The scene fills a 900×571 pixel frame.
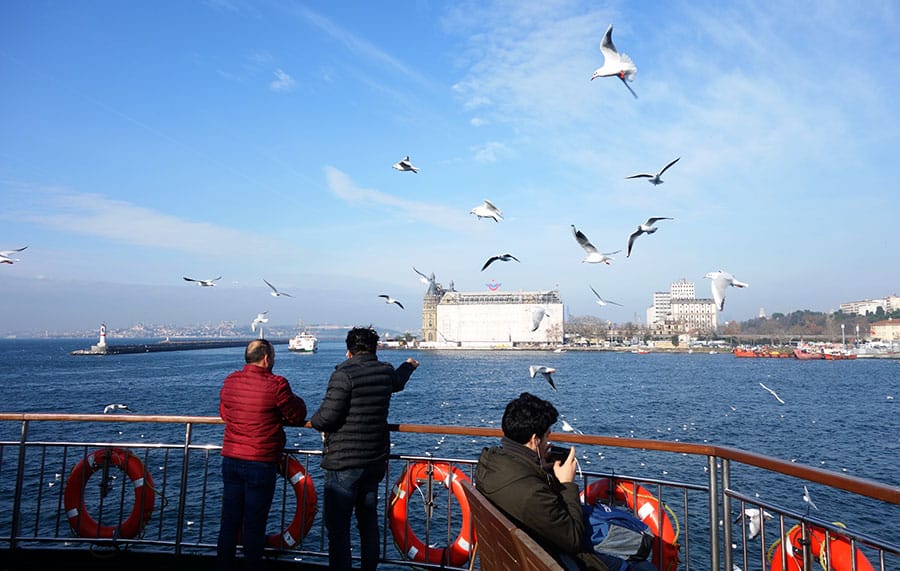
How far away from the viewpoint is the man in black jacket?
11.7 feet

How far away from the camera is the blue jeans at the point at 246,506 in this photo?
3631mm

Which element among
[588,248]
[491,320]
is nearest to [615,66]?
[588,248]

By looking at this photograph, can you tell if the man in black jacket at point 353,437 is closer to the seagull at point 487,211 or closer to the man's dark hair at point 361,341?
the man's dark hair at point 361,341

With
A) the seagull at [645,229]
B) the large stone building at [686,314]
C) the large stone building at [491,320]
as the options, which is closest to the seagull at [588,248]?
the seagull at [645,229]

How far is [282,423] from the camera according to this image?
3697mm

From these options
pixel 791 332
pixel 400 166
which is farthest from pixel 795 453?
pixel 791 332

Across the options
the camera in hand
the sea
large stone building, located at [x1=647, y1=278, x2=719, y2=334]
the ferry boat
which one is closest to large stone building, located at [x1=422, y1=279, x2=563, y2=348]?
large stone building, located at [x1=647, y1=278, x2=719, y2=334]

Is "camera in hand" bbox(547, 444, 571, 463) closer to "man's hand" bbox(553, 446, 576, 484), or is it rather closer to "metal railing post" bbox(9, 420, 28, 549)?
"man's hand" bbox(553, 446, 576, 484)

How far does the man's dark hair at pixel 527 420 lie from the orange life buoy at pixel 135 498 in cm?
318

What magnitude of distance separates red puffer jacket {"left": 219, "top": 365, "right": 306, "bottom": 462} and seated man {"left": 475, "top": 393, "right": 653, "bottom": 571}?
4.97 ft

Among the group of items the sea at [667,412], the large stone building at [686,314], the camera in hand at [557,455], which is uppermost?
the large stone building at [686,314]

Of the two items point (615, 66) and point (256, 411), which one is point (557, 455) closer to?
point (256, 411)

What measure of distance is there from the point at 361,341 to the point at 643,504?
205 centimetres

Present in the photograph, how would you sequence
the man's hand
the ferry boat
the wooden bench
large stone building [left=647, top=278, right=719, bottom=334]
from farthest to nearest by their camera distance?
large stone building [left=647, top=278, right=719, bottom=334] → the ferry boat → the man's hand → the wooden bench
